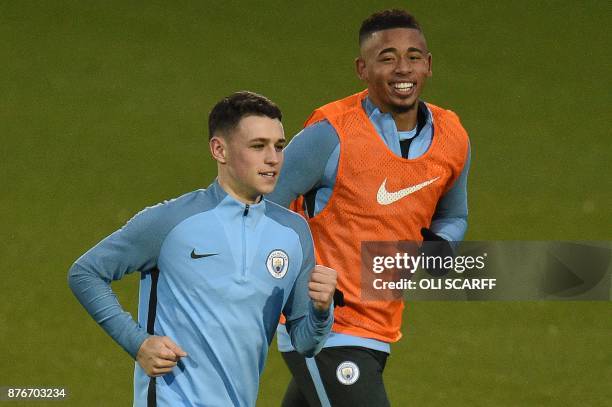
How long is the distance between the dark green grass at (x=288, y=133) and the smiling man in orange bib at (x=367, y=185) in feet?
7.84

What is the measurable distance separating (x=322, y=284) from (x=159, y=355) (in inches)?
18.6

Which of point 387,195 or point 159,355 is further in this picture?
point 387,195

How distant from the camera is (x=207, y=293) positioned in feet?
13.1

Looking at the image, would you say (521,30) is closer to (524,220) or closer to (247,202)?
(524,220)

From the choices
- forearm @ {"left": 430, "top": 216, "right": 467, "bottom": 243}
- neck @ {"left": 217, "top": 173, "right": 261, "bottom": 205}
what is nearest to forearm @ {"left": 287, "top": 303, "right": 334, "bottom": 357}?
neck @ {"left": 217, "top": 173, "right": 261, "bottom": 205}

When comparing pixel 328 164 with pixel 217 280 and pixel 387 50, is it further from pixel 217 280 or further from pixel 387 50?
pixel 217 280

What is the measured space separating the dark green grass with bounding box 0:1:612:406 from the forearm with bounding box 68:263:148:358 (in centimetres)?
315

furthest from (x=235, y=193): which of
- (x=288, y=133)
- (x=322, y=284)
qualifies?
(x=288, y=133)

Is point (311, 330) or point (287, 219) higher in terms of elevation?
point (287, 219)

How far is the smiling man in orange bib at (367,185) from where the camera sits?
182 inches

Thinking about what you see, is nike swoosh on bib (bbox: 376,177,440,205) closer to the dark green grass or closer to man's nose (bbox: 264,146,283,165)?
man's nose (bbox: 264,146,283,165)

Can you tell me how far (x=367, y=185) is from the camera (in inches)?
185

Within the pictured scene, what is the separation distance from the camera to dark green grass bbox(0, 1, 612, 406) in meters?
7.23

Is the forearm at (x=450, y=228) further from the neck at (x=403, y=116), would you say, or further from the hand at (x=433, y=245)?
the neck at (x=403, y=116)
